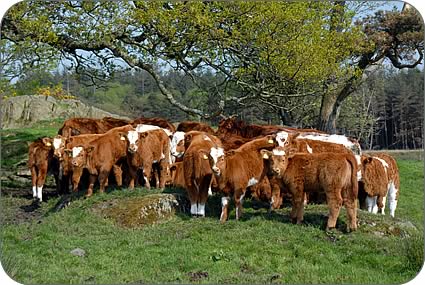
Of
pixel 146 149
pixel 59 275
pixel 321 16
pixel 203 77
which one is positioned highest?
pixel 321 16

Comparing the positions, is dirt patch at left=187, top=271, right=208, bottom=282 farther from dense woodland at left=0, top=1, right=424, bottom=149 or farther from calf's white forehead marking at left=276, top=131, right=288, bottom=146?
dense woodland at left=0, top=1, right=424, bottom=149

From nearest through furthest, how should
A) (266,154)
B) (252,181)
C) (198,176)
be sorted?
1. (266,154)
2. (252,181)
3. (198,176)

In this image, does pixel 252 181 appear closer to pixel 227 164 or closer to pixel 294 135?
pixel 227 164

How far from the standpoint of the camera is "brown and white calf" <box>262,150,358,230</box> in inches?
454

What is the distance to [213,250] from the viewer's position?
10.4 metres

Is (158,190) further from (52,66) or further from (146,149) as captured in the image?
(52,66)

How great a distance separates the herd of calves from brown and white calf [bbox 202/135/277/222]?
0.02 metres

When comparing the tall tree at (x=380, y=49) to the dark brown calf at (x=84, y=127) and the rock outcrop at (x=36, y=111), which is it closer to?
the dark brown calf at (x=84, y=127)

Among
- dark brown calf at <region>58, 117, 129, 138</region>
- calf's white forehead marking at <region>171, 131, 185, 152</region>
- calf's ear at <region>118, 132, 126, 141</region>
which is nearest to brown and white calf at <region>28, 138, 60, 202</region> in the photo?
dark brown calf at <region>58, 117, 129, 138</region>

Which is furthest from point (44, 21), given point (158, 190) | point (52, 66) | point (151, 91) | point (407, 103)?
point (407, 103)

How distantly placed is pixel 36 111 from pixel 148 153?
15811 mm

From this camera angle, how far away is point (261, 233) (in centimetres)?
1128

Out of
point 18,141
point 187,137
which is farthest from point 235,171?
point 18,141

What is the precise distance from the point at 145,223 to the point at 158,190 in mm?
1750
